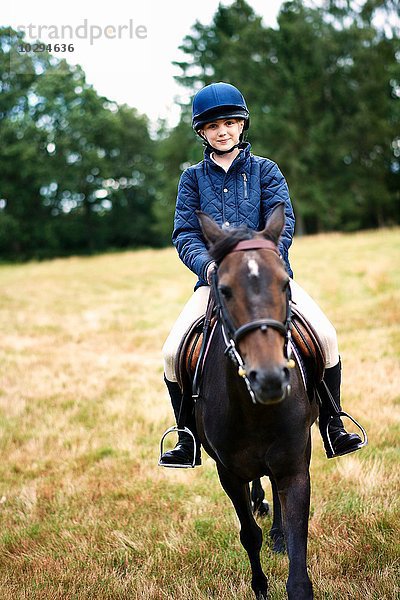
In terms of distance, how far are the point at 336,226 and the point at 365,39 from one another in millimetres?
14377

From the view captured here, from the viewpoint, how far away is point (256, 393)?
7.82 ft

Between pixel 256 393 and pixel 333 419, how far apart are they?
78.3 inches

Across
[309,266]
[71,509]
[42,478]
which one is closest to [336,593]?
[71,509]

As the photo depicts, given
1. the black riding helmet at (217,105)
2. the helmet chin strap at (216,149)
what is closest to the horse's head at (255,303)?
the helmet chin strap at (216,149)

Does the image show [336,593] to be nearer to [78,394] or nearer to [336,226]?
[78,394]

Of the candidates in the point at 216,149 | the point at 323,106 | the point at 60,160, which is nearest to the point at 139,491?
the point at 216,149

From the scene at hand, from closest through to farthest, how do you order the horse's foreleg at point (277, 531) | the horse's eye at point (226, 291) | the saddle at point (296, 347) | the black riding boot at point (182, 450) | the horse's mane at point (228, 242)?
the horse's eye at point (226, 291)
the horse's mane at point (228, 242)
the saddle at point (296, 347)
the black riding boot at point (182, 450)
the horse's foreleg at point (277, 531)

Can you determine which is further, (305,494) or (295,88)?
(295,88)

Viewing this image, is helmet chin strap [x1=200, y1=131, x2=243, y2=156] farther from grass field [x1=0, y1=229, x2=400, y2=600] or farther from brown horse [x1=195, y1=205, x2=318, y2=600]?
grass field [x1=0, y1=229, x2=400, y2=600]

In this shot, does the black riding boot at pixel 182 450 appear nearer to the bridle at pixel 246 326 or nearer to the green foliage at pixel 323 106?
the bridle at pixel 246 326

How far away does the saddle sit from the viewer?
12.1ft

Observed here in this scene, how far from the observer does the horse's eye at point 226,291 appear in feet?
8.54

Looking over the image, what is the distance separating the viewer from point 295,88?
42.4m

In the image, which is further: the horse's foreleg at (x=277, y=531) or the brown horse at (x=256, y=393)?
the horse's foreleg at (x=277, y=531)
